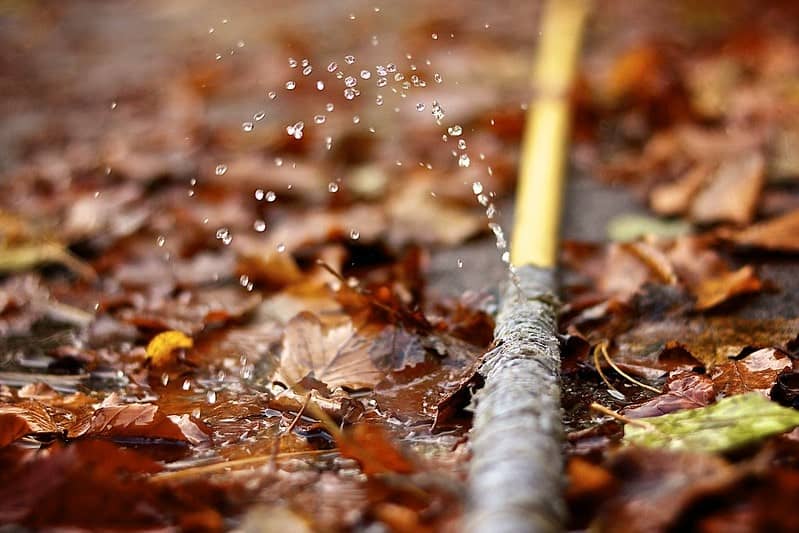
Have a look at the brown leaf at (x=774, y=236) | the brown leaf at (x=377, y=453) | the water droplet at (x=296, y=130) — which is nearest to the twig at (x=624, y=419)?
the brown leaf at (x=377, y=453)

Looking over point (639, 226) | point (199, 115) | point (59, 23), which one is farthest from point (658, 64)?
point (59, 23)

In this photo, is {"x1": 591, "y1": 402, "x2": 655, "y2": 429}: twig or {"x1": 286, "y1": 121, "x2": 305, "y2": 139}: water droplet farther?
{"x1": 286, "y1": 121, "x2": 305, "y2": 139}: water droplet

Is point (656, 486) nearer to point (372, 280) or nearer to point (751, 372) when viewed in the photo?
point (751, 372)

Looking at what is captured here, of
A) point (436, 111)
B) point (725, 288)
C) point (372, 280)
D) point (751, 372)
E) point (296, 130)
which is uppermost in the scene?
point (296, 130)

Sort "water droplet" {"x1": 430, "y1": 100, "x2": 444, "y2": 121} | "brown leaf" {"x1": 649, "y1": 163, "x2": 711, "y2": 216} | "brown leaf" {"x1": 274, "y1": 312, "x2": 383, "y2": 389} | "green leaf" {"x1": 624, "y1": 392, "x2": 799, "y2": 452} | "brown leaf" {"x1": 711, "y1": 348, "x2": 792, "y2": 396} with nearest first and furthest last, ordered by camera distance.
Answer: "green leaf" {"x1": 624, "y1": 392, "x2": 799, "y2": 452}, "brown leaf" {"x1": 711, "y1": 348, "x2": 792, "y2": 396}, "brown leaf" {"x1": 274, "y1": 312, "x2": 383, "y2": 389}, "water droplet" {"x1": 430, "y1": 100, "x2": 444, "y2": 121}, "brown leaf" {"x1": 649, "y1": 163, "x2": 711, "y2": 216}

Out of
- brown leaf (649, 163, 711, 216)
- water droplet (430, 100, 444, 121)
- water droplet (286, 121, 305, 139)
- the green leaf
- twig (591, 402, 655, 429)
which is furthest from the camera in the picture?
water droplet (286, 121, 305, 139)

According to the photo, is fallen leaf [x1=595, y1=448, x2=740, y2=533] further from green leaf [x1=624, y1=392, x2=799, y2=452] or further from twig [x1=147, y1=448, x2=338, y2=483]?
twig [x1=147, y1=448, x2=338, y2=483]

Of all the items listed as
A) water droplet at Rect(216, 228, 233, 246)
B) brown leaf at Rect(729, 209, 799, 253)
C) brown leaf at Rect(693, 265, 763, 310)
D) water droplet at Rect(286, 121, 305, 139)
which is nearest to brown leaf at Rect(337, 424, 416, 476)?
brown leaf at Rect(693, 265, 763, 310)

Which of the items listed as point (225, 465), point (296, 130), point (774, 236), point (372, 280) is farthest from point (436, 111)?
point (225, 465)
